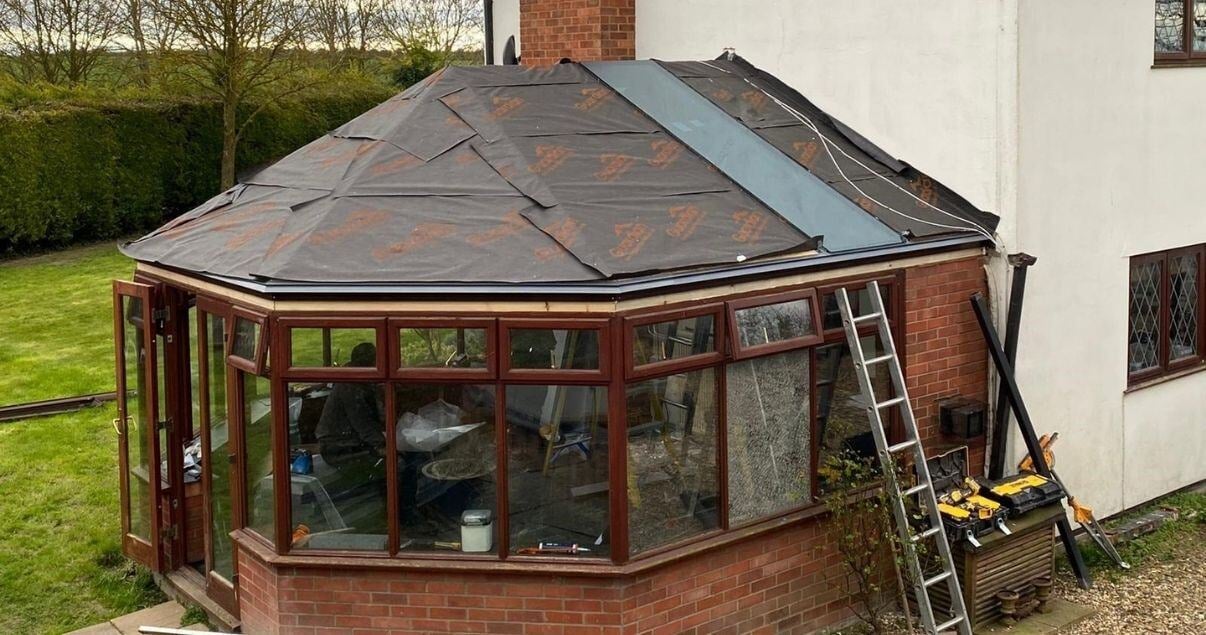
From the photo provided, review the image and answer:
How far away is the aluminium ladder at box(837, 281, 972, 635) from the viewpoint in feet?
23.3

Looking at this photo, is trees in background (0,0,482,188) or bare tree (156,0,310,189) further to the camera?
trees in background (0,0,482,188)

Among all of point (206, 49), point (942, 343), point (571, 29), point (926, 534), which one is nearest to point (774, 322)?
point (926, 534)

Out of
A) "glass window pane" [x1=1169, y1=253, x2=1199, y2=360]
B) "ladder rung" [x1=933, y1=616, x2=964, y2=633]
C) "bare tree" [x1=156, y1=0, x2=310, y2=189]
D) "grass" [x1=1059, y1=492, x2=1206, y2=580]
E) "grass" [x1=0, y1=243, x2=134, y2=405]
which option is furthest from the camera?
"bare tree" [x1=156, y1=0, x2=310, y2=189]

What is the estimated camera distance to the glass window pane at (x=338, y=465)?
21.8 ft

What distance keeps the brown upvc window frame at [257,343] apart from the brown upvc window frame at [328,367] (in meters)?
0.12

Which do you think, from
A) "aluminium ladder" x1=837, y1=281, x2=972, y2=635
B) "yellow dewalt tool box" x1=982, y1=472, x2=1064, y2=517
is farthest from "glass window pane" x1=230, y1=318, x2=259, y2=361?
"yellow dewalt tool box" x1=982, y1=472, x2=1064, y2=517

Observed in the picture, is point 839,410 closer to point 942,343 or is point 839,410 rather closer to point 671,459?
point 942,343

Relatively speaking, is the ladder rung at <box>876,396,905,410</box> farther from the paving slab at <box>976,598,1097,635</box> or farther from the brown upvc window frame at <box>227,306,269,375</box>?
the brown upvc window frame at <box>227,306,269,375</box>

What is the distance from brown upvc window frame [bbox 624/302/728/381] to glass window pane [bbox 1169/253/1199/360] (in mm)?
4979

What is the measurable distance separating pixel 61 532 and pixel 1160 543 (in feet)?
27.7

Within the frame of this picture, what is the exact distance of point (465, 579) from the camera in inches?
260

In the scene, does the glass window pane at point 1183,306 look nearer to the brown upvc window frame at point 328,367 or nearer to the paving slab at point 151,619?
the brown upvc window frame at point 328,367

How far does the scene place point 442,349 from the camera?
259 inches

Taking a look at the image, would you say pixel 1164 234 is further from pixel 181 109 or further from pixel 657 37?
pixel 181 109
